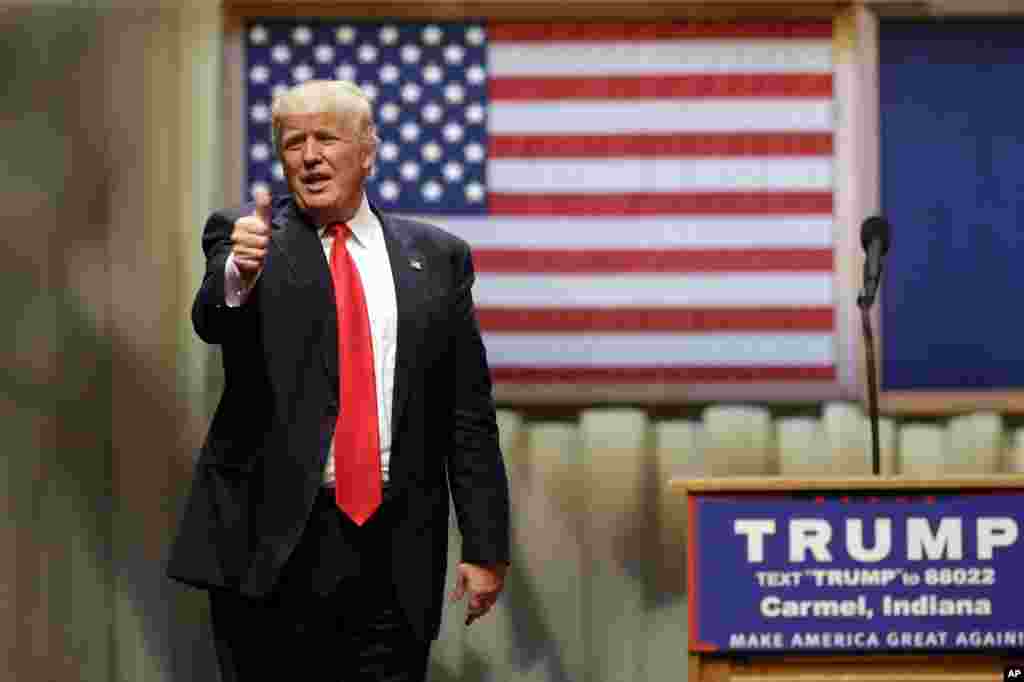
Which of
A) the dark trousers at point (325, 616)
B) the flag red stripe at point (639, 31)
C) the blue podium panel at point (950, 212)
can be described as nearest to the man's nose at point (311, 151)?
the dark trousers at point (325, 616)

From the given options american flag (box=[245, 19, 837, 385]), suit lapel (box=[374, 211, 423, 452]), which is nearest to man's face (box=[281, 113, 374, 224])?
suit lapel (box=[374, 211, 423, 452])

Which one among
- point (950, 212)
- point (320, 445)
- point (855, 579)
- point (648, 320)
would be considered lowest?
point (855, 579)

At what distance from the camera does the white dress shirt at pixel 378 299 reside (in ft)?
A: 11.2

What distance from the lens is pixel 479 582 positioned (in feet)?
11.7

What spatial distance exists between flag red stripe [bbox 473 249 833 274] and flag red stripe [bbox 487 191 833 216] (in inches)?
4.1

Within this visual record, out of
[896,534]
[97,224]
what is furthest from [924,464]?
[97,224]

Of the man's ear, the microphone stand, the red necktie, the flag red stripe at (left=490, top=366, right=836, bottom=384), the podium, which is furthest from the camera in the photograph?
the flag red stripe at (left=490, top=366, right=836, bottom=384)

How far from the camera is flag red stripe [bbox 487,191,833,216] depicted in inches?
217

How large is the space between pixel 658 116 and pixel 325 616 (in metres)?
2.47

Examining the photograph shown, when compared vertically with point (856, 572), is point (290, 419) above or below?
above

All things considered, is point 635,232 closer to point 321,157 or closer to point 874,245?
point 874,245

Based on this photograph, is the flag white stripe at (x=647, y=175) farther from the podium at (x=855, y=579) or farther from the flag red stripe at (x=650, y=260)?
the podium at (x=855, y=579)

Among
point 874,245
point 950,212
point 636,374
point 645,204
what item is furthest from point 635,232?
point 874,245

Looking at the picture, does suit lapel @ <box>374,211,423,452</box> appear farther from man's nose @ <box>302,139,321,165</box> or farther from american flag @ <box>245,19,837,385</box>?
american flag @ <box>245,19,837,385</box>
